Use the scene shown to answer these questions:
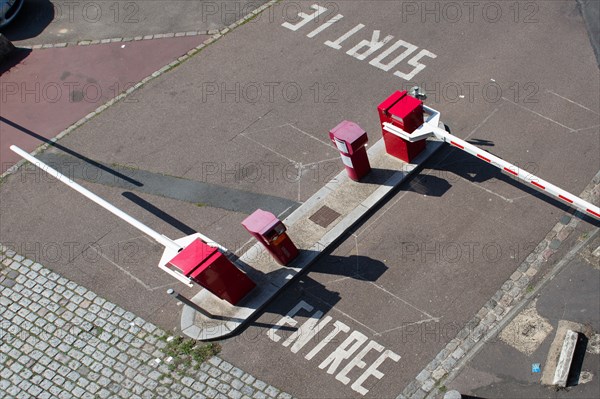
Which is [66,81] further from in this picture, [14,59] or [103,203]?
[103,203]

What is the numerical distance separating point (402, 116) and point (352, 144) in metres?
1.02

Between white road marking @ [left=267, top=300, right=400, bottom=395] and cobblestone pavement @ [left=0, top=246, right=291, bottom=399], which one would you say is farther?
cobblestone pavement @ [left=0, top=246, right=291, bottom=399]

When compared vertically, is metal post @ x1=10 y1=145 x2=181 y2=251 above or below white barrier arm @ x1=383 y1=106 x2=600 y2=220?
below

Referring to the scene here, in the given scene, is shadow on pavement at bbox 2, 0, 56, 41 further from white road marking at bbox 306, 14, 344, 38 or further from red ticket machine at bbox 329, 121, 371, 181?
red ticket machine at bbox 329, 121, 371, 181

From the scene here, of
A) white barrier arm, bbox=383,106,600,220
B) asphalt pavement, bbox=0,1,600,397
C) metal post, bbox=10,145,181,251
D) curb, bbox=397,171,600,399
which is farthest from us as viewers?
metal post, bbox=10,145,181,251

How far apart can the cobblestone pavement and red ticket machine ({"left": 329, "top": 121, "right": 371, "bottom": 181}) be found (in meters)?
4.17

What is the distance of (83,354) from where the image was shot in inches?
478

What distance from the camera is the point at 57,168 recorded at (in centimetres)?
1498

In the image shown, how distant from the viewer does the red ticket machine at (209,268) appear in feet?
36.5

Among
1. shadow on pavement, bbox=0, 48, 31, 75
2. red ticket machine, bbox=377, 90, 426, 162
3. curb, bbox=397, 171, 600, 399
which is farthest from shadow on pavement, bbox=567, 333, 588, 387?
shadow on pavement, bbox=0, 48, 31, 75

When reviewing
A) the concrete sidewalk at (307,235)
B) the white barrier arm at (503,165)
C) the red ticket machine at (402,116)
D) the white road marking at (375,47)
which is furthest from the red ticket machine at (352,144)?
the white road marking at (375,47)

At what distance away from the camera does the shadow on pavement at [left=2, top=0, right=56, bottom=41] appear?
18312 mm

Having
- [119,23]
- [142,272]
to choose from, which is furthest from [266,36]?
[142,272]

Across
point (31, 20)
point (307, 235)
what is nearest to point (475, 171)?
point (307, 235)
